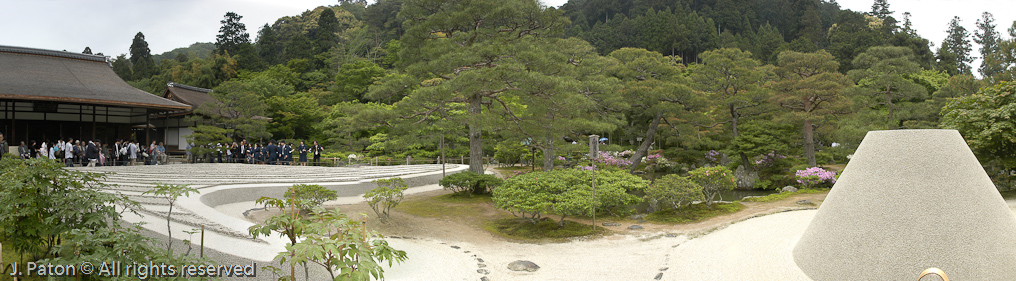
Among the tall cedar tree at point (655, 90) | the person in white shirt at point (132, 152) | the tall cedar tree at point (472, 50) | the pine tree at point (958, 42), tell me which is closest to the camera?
the tall cedar tree at point (472, 50)

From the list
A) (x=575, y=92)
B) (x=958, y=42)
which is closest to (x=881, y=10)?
(x=958, y=42)

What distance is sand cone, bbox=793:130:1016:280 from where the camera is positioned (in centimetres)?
447

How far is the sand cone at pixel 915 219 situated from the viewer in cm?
447

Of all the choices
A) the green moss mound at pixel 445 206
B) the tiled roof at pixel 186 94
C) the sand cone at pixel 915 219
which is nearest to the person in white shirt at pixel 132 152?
the tiled roof at pixel 186 94

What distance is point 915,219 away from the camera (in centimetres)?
464

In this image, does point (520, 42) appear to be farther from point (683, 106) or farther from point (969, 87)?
point (969, 87)

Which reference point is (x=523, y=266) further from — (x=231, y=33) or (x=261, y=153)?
(x=231, y=33)

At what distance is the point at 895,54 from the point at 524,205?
19451 millimetres

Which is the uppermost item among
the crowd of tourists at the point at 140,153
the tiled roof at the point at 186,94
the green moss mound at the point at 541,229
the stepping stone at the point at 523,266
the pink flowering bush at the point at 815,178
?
the tiled roof at the point at 186,94

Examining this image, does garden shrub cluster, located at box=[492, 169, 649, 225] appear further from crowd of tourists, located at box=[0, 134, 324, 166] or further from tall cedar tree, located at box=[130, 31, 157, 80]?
tall cedar tree, located at box=[130, 31, 157, 80]

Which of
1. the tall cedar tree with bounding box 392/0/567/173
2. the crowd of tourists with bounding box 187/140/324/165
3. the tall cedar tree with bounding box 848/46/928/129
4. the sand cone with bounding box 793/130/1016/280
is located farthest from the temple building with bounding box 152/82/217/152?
the tall cedar tree with bounding box 848/46/928/129

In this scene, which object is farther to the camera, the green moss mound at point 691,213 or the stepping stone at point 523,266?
the green moss mound at point 691,213

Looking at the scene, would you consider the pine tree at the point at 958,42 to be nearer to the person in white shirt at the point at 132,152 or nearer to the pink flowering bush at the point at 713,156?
the pink flowering bush at the point at 713,156

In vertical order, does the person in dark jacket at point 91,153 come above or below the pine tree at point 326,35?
below
